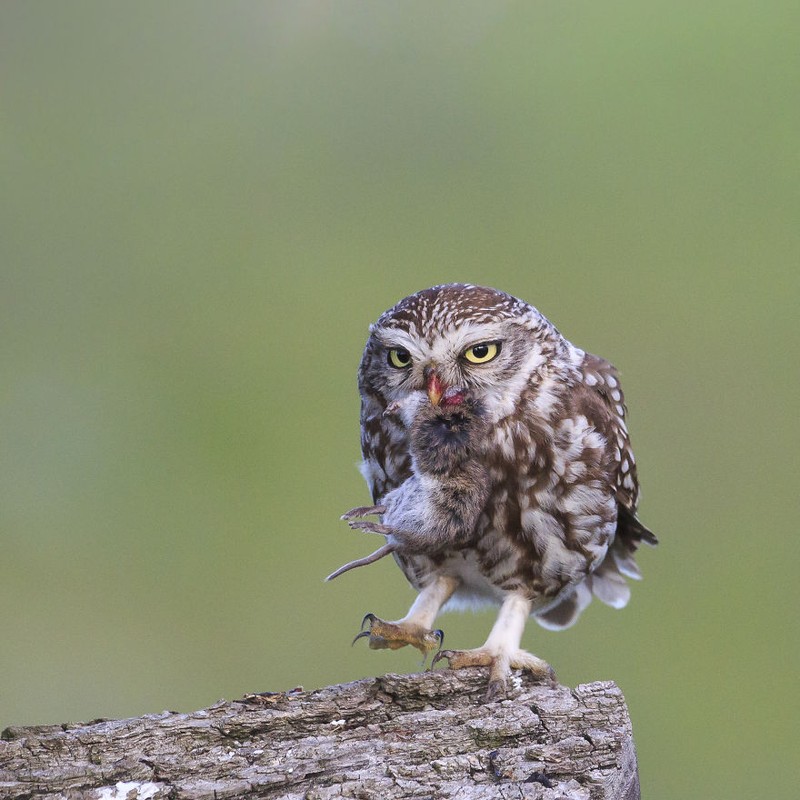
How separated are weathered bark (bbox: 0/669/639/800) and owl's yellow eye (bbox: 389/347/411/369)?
2.45 ft

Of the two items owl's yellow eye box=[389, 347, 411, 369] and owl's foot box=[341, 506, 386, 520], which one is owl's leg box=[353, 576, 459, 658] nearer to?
owl's foot box=[341, 506, 386, 520]

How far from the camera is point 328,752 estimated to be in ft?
6.63

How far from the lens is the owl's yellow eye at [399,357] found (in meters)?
2.66

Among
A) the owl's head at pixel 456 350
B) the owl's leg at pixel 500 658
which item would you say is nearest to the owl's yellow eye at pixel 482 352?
the owl's head at pixel 456 350

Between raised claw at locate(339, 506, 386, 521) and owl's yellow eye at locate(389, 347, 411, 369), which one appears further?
owl's yellow eye at locate(389, 347, 411, 369)

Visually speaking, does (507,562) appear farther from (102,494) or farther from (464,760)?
(102,494)

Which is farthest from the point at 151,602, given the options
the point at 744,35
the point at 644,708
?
the point at 744,35

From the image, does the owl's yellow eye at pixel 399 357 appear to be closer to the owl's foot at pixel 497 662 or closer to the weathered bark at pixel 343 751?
the owl's foot at pixel 497 662

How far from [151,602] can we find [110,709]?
0.76 metres

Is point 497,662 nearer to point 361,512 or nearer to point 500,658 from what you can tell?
point 500,658

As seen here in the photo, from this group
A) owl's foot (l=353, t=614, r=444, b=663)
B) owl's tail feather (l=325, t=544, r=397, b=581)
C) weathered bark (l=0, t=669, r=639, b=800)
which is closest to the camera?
weathered bark (l=0, t=669, r=639, b=800)

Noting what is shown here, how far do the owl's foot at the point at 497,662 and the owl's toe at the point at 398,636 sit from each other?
16 cm

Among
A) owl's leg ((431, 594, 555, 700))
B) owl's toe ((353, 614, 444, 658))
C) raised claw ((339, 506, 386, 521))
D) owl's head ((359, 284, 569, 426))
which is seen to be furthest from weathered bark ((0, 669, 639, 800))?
owl's head ((359, 284, 569, 426))

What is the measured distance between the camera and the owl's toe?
273cm
